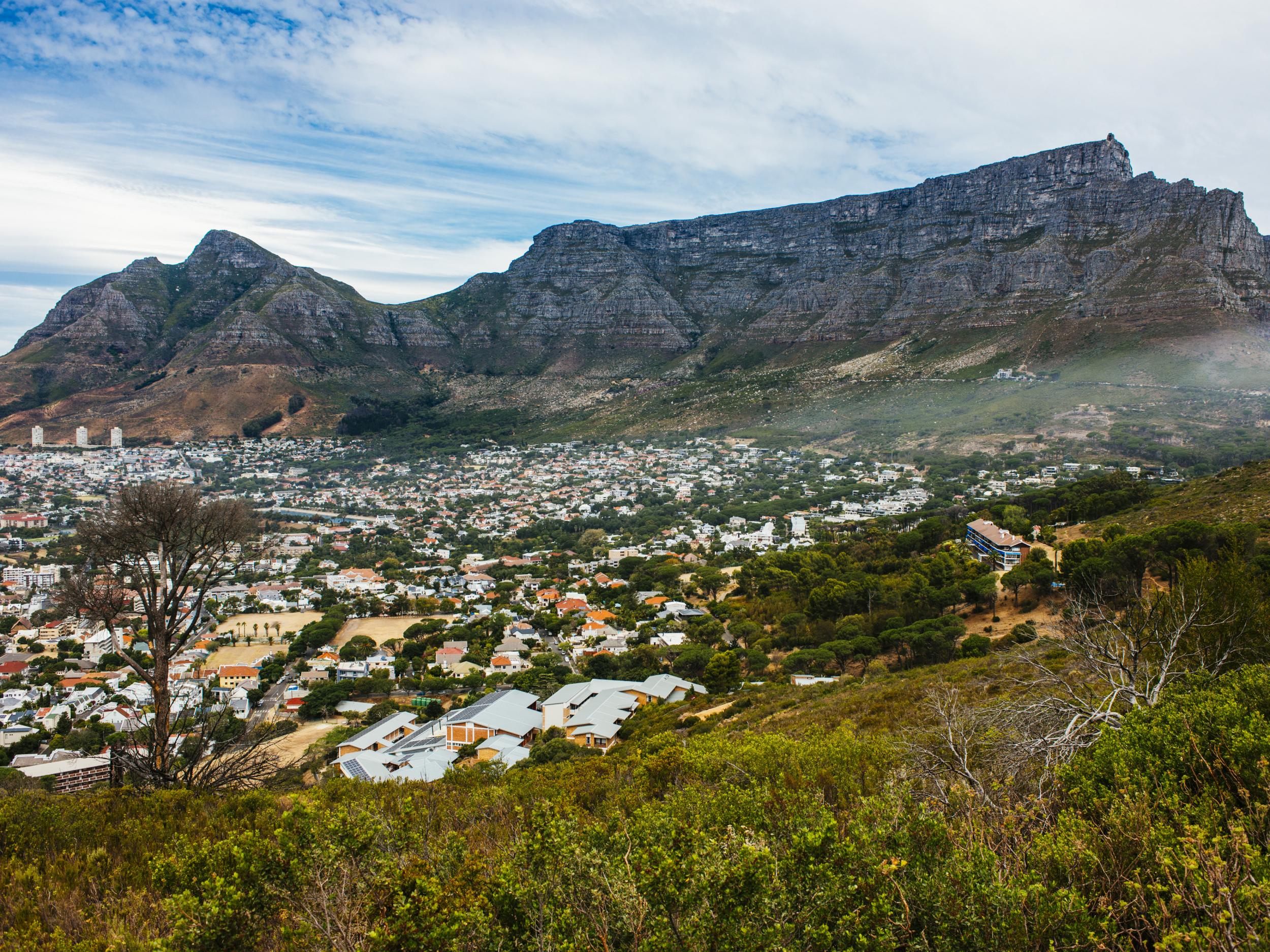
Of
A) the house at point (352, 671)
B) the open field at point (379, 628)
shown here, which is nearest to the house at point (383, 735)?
the house at point (352, 671)

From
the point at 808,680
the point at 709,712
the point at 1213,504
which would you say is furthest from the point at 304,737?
the point at 1213,504

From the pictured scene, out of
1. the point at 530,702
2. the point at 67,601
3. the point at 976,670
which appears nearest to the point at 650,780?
the point at 67,601

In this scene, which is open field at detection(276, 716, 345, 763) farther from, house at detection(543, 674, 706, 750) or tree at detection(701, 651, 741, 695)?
tree at detection(701, 651, 741, 695)

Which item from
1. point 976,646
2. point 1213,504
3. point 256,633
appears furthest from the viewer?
point 256,633

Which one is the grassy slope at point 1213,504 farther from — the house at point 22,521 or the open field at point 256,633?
the house at point 22,521

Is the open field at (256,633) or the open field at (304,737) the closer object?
the open field at (304,737)

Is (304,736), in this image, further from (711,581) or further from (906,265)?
(906,265)

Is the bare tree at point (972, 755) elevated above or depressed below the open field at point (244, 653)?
above
